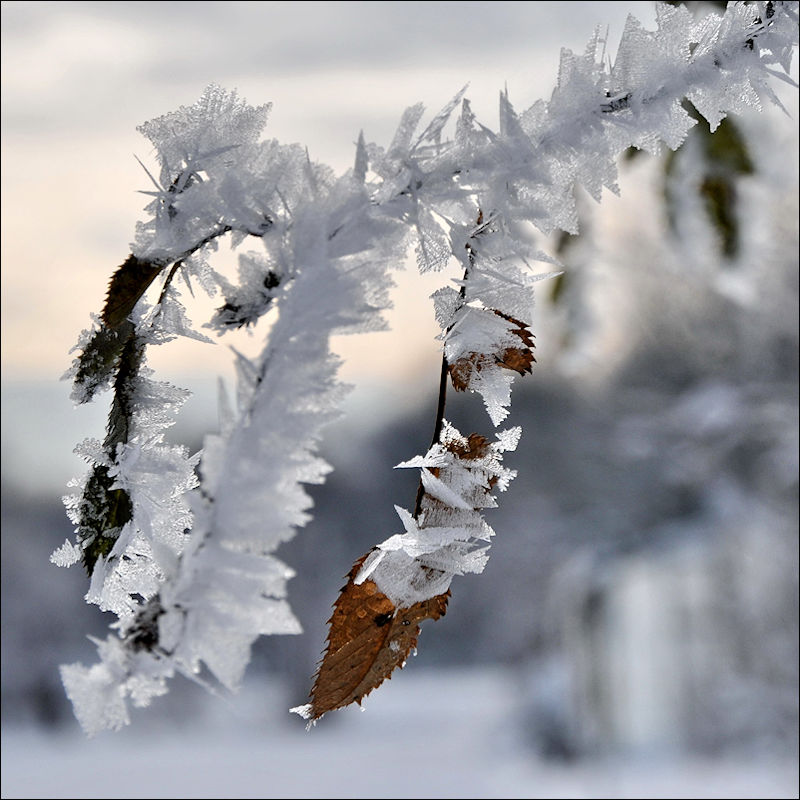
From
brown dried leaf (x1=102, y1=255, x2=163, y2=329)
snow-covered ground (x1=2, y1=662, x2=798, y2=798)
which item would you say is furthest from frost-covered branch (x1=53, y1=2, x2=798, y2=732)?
snow-covered ground (x1=2, y1=662, x2=798, y2=798)

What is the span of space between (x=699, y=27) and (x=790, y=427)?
6701 millimetres

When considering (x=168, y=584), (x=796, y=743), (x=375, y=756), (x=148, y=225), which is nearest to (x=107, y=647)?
(x=168, y=584)

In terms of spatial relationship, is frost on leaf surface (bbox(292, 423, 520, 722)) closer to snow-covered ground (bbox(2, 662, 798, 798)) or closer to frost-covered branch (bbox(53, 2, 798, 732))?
frost-covered branch (bbox(53, 2, 798, 732))

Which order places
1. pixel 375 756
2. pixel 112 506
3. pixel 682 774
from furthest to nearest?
pixel 375 756, pixel 682 774, pixel 112 506

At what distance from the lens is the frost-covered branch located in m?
0.18

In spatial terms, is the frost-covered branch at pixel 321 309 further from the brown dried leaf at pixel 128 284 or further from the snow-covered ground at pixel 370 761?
the snow-covered ground at pixel 370 761

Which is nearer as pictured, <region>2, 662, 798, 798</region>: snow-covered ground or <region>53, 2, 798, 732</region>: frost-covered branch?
<region>53, 2, 798, 732</region>: frost-covered branch

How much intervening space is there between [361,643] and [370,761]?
8356mm

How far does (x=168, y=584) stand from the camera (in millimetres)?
180

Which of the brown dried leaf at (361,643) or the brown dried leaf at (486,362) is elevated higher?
the brown dried leaf at (486,362)

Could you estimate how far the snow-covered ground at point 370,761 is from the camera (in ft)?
23.0

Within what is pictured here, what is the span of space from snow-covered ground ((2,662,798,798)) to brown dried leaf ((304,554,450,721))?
593cm

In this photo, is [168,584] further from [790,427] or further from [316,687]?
[790,427]

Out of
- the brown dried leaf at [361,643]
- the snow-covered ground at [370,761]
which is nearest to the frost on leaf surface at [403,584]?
the brown dried leaf at [361,643]
